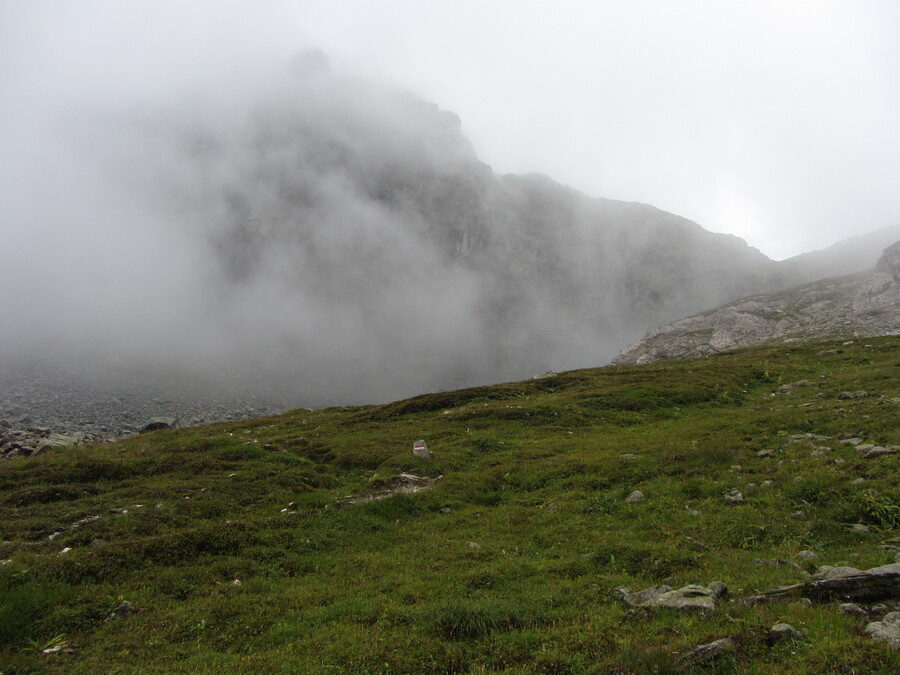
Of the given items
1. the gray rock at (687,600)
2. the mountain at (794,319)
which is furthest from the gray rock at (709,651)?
the mountain at (794,319)

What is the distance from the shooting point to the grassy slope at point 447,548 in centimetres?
812

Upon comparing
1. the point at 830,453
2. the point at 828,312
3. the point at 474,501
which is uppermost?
the point at 828,312

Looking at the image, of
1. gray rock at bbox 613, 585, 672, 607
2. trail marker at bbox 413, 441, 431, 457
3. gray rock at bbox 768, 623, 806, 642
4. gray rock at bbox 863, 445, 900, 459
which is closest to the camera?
gray rock at bbox 768, 623, 806, 642

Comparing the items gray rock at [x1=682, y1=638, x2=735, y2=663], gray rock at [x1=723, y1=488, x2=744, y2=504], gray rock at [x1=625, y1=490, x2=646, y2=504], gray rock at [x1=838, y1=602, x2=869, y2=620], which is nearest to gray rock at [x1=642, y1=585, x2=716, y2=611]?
gray rock at [x1=682, y1=638, x2=735, y2=663]

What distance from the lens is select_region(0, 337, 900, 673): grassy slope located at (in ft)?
26.7

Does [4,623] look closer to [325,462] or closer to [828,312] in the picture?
[325,462]

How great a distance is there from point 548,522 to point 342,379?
144737 millimetres

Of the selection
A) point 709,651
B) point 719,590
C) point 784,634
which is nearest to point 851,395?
point 719,590

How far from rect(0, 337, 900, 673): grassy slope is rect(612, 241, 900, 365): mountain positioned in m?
82.8

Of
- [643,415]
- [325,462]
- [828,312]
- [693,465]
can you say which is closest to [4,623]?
[325,462]

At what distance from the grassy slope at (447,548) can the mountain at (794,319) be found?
82.8 m

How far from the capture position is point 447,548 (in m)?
14.3

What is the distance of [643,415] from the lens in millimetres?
32906

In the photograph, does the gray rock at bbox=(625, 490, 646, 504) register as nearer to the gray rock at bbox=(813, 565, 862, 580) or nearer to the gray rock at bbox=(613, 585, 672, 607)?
the gray rock at bbox=(613, 585, 672, 607)
